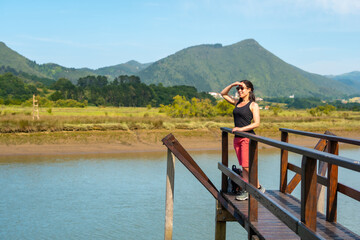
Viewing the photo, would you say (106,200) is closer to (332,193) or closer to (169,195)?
(169,195)

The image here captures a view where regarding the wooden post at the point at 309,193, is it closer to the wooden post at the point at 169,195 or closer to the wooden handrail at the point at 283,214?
the wooden handrail at the point at 283,214

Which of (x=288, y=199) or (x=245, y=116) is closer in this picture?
(x=245, y=116)

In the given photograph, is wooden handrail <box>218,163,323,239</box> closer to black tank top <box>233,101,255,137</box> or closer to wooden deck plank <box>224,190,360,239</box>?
wooden deck plank <box>224,190,360,239</box>

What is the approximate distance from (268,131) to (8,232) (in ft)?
71.5

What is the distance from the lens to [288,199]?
6219mm

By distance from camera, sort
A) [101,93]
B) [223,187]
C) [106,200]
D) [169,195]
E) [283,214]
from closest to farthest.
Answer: [283,214] → [223,187] → [169,195] → [106,200] → [101,93]

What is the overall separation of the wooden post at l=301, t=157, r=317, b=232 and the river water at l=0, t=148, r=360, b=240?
646 cm

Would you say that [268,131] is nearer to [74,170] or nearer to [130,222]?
[74,170]

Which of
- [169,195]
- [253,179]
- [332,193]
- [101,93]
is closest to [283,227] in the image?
[253,179]

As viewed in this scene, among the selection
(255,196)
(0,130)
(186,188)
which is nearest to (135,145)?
(0,130)

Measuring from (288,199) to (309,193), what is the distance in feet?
9.49

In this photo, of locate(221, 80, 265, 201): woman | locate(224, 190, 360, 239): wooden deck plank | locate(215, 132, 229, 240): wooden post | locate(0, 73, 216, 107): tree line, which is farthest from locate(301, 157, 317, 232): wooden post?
locate(0, 73, 216, 107): tree line

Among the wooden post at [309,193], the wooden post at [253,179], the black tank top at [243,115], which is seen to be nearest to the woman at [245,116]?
the black tank top at [243,115]

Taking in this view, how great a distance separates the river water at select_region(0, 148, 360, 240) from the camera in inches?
404
